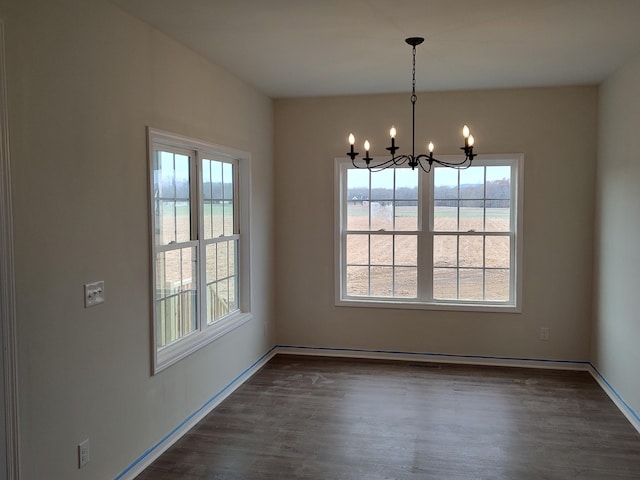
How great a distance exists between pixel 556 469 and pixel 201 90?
341 cm

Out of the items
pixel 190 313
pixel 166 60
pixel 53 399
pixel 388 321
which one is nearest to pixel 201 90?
pixel 166 60

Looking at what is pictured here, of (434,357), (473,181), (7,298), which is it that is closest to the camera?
(7,298)

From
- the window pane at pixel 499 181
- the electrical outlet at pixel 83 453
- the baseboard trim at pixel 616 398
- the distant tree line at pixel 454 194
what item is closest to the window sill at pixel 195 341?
the electrical outlet at pixel 83 453

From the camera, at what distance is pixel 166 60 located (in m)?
3.40

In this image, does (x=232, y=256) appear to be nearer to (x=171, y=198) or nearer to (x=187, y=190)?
(x=187, y=190)

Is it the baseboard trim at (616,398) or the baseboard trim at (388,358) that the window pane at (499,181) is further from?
the baseboard trim at (616,398)

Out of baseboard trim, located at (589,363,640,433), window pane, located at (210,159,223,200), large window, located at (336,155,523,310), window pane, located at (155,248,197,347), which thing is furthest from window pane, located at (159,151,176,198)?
baseboard trim, located at (589,363,640,433)

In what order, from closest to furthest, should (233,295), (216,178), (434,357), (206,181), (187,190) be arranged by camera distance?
(187,190) < (206,181) < (216,178) < (233,295) < (434,357)

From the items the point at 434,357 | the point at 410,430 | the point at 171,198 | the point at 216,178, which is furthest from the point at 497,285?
the point at 171,198

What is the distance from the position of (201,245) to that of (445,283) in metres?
2.53

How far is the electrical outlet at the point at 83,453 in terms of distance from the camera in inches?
103

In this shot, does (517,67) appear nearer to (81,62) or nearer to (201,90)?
(201,90)

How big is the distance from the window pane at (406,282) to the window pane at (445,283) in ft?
0.65

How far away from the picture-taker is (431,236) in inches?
207
